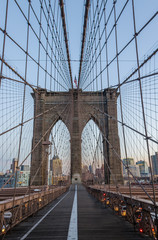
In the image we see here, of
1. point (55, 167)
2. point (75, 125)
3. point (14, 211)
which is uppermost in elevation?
point (75, 125)

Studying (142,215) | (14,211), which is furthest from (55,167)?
(142,215)

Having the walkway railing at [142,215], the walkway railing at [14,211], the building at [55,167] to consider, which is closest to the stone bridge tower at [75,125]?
the building at [55,167]

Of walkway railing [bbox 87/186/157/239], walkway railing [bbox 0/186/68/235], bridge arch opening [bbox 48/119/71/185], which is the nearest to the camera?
walkway railing [bbox 87/186/157/239]

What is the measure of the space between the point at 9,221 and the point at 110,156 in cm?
2339

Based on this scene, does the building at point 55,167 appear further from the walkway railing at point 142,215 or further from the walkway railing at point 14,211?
the walkway railing at point 142,215

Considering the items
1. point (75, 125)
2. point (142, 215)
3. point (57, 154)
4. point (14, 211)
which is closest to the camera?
point (142, 215)

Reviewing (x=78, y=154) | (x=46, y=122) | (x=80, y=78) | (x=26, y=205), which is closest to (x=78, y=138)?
(x=78, y=154)

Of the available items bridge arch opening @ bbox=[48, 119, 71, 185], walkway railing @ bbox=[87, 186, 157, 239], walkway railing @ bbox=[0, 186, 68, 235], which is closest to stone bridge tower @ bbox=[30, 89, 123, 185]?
bridge arch opening @ bbox=[48, 119, 71, 185]

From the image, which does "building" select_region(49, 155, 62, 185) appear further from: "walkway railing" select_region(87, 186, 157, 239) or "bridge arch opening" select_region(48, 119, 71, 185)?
"walkway railing" select_region(87, 186, 157, 239)

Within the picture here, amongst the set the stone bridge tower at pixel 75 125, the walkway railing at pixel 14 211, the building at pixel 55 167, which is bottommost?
the walkway railing at pixel 14 211

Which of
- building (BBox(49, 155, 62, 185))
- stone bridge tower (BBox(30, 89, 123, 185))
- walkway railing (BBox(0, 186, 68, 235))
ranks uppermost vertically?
stone bridge tower (BBox(30, 89, 123, 185))

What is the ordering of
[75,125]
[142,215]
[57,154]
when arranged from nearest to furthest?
[142,215] → [57,154] → [75,125]

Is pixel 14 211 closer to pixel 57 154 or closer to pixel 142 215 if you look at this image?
pixel 142 215

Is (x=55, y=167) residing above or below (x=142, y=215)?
above
